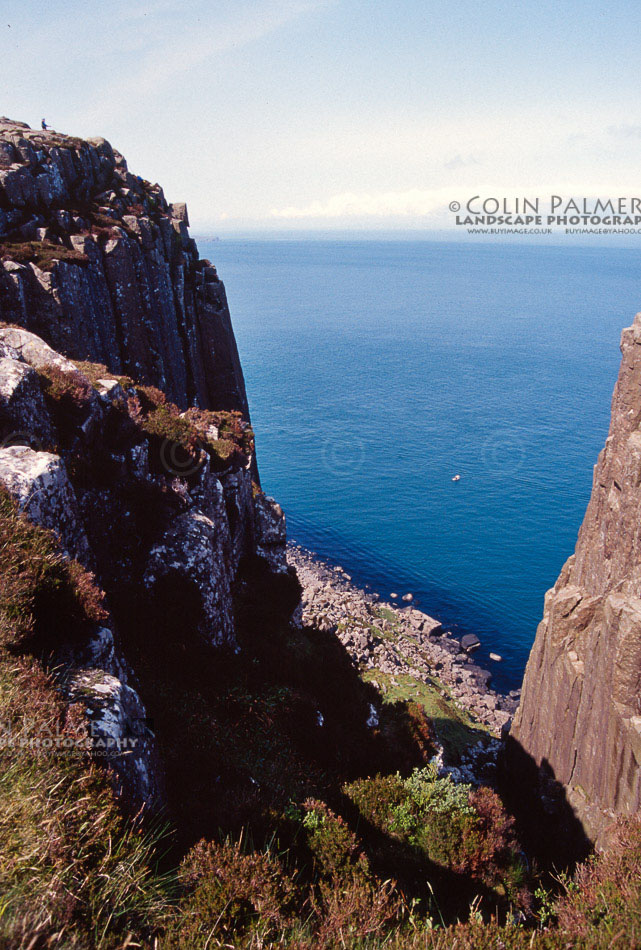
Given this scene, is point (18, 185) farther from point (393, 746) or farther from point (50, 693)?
point (393, 746)

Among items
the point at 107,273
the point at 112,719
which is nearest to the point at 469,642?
the point at 107,273

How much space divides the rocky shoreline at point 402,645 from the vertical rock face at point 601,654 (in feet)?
38.6

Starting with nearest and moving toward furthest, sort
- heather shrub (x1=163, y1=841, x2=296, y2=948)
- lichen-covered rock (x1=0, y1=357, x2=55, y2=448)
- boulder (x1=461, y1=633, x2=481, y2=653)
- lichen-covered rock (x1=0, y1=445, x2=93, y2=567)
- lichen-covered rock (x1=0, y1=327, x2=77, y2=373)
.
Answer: heather shrub (x1=163, y1=841, x2=296, y2=948)
lichen-covered rock (x1=0, y1=445, x2=93, y2=567)
lichen-covered rock (x1=0, y1=357, x2=55, y2=448)
lichen-covered rock (x1=0, y1=327, x2=77, y2=373)
boulder (x1=461, y1=633, x2=481, y2=653)

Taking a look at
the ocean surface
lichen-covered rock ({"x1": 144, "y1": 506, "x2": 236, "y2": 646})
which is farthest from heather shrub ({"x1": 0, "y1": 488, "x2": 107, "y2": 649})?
the ocean surface

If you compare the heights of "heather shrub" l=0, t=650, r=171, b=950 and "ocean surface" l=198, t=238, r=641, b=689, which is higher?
"heather shrub" l=0, t=650, r=171, b=950

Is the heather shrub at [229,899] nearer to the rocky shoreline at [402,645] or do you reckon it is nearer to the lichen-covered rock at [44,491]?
the lichen-covered rock at [44,491]

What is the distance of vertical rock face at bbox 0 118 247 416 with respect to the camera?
34.0 metres

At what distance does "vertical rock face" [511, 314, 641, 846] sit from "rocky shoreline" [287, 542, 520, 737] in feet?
38.6

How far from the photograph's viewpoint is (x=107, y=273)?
41.3 meters

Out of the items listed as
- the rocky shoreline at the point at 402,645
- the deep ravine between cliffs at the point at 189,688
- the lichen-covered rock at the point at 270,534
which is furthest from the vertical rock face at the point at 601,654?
the lichen-covered rock at the point at 270,534

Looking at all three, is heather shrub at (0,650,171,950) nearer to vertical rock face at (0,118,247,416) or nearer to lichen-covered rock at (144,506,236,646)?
lichen-covered rock at (144,506,236,646)

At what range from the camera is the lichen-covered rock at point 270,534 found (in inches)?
1461

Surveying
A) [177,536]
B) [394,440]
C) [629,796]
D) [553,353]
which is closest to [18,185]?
[177,536]

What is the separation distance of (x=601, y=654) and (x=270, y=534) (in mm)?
22063
